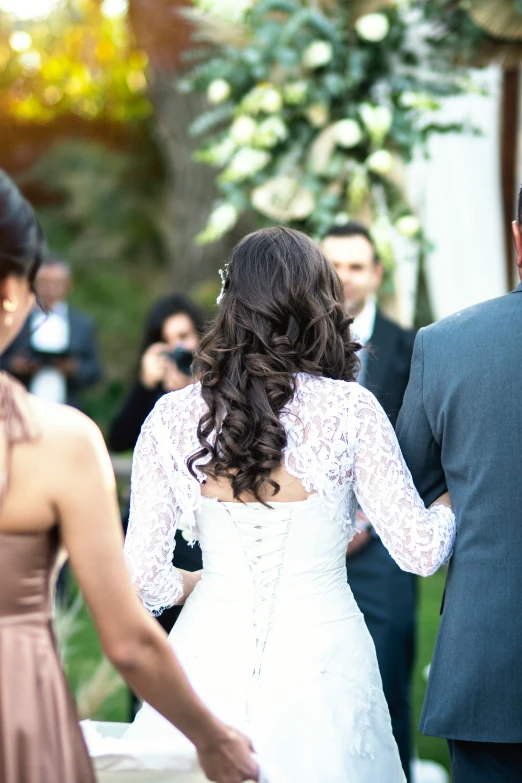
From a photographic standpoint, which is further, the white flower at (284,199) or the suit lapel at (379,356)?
the white flower at (284,199)

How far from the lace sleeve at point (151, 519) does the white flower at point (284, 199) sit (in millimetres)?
2473

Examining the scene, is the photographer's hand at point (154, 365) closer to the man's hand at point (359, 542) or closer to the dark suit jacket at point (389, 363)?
the dark suit jacket at point (389, 363)

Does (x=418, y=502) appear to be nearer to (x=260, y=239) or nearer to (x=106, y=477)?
(x=260, y=239)

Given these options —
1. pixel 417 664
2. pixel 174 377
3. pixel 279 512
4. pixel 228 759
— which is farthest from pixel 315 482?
pixel 417 664

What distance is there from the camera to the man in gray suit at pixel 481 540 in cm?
232

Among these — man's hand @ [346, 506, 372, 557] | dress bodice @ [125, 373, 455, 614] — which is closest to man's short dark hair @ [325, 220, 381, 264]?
man's hand @ [346, 506, 372, 557]

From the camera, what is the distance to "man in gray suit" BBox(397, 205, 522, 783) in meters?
2.32

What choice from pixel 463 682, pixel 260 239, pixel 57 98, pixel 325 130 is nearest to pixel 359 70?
pixel 325 130

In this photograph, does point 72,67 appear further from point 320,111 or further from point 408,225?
point 408,225

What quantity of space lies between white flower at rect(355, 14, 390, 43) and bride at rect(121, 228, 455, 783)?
95.2 inches

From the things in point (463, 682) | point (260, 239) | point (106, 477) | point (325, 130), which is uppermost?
point (325, 130)

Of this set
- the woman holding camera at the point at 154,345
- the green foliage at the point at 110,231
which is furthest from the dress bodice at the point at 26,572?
the green foliage at the point at 110,231

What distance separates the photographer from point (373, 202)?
16.0 feet

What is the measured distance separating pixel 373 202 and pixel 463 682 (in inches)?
117
